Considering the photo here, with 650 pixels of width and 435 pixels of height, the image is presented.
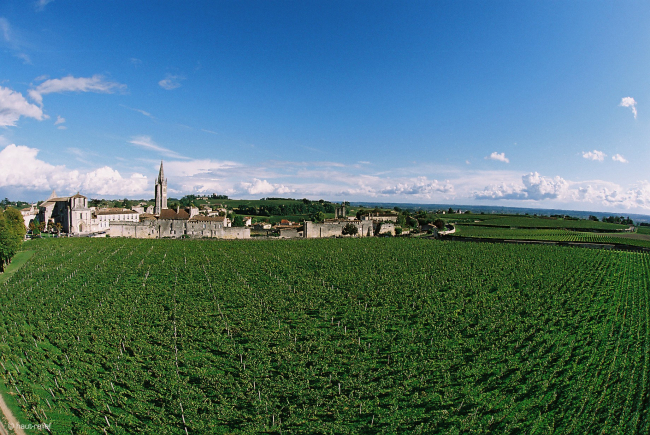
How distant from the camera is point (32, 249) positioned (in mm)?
40000

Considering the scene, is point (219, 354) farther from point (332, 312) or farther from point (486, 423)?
point (486, 423)

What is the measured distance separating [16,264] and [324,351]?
35561mm

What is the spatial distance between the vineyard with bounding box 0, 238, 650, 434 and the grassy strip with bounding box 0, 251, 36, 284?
5.81ft

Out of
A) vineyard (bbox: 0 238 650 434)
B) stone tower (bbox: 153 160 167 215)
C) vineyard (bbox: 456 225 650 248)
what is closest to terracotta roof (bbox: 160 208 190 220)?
stone tower (bbox: 153 160 167 215)

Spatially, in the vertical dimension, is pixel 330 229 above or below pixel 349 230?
above

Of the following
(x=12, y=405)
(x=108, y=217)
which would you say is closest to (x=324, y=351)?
(x=12, y=405)

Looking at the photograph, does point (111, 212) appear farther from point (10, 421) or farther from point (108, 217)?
point (10, 421)

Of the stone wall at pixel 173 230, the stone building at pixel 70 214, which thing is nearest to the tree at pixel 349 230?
the stone wall at pixel 173 230

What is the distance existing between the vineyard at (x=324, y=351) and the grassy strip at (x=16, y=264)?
69.7 inches

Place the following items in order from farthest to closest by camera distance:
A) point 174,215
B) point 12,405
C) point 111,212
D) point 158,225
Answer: point 111,212 → point 174,215 → point 158,225 → point 12,405

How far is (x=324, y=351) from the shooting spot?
13375 mm

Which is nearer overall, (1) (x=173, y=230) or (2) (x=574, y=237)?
(1) (x=173, y=230)

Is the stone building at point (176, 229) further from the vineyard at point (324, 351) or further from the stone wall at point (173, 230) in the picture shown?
the vineyard at point (324, 351)

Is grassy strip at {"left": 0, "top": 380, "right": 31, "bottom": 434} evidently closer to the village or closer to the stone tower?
the village
